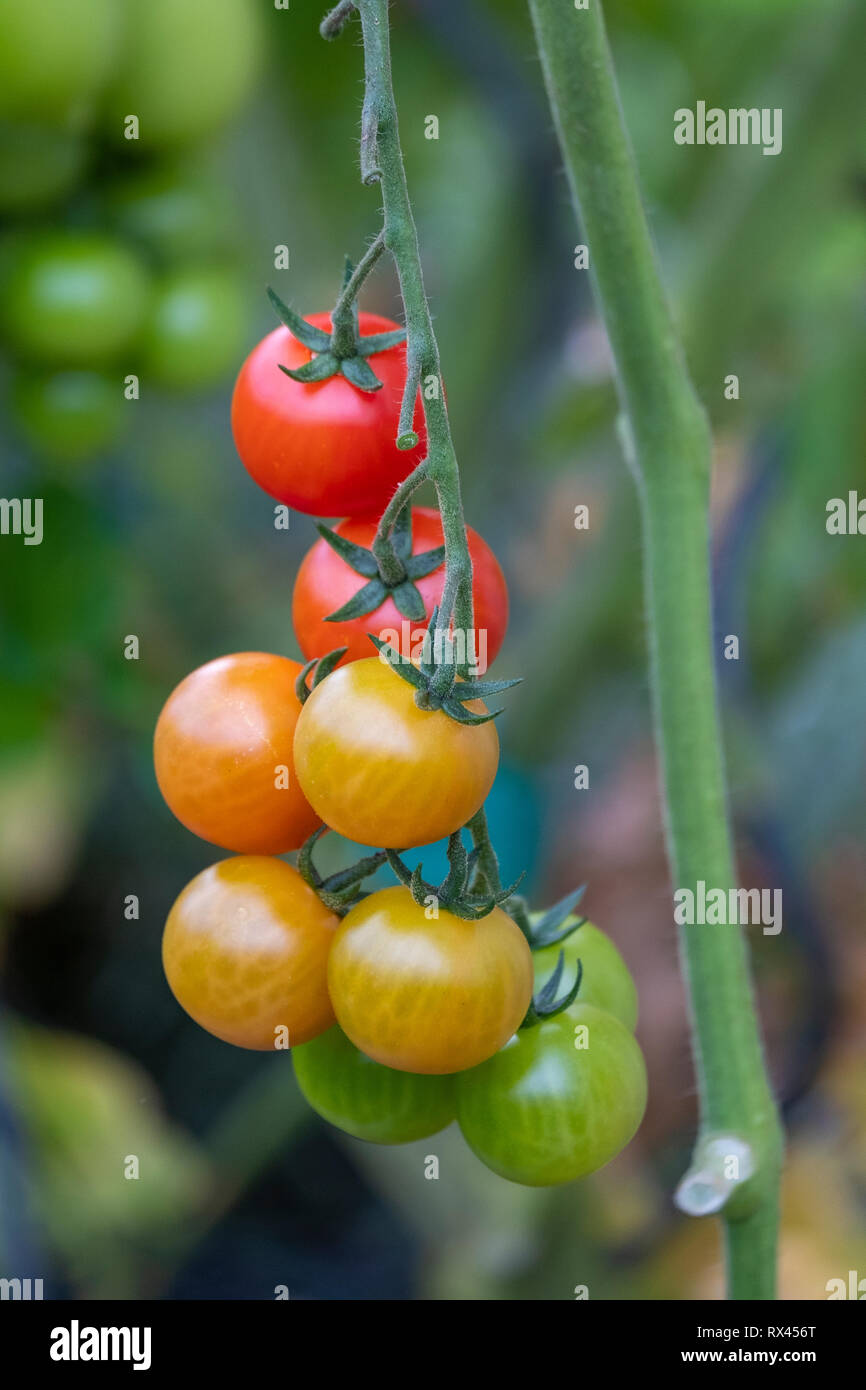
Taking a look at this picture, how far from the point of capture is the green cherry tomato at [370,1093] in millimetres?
303

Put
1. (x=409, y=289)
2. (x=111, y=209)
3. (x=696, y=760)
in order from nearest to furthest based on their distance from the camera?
(x=409, y=289) < (x=696, y=760) < (x=111, y=209)

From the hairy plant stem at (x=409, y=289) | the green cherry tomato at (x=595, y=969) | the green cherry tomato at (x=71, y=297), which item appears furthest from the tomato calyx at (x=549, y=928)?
the green cherry tomato at (x=71, y=297)

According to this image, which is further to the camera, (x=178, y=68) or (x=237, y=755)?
(x=178, y=68)

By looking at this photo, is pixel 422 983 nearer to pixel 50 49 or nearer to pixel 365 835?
pixel 365 835

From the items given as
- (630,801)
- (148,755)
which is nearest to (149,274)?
(148,755)

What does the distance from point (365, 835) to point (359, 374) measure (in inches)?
3.9

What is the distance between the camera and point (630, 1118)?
0.99 feet

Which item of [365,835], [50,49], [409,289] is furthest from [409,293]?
[50,49]

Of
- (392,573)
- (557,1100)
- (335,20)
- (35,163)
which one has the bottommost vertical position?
(557,1100)

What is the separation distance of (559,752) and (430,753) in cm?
56

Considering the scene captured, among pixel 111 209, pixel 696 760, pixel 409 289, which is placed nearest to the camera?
pixel 409 289

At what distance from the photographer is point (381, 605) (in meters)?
0.27

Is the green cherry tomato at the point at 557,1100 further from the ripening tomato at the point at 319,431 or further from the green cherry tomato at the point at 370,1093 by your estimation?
the ripening tomato at the point at 319,431
